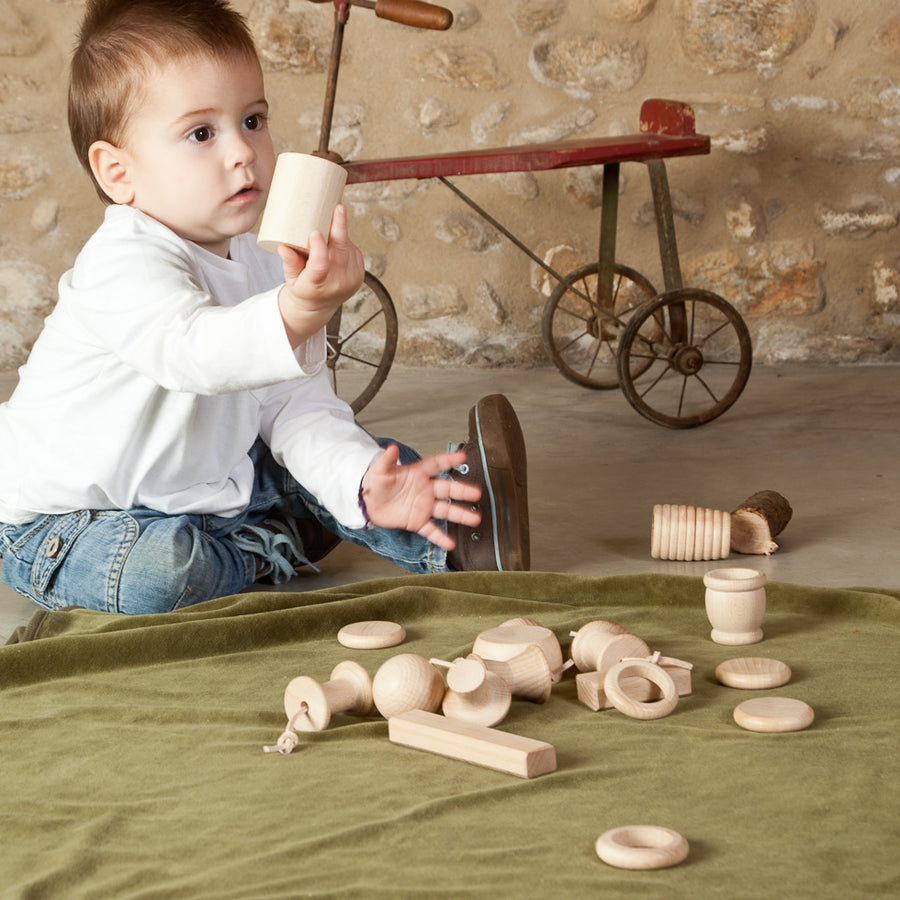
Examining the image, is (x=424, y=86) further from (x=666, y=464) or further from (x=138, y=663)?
(x=138, y=663)

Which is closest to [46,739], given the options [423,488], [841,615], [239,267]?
[423,488]

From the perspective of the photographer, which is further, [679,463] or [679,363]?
[679,363]

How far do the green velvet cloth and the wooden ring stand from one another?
2 centimetres

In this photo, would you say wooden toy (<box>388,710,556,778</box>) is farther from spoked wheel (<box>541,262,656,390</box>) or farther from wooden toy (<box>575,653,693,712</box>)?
spoked wheel (<box>541,262,656,390</box>)

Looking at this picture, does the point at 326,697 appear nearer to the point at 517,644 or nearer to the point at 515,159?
the point at 517,644

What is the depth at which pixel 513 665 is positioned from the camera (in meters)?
1.06

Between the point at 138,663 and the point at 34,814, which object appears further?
the point at 138,663

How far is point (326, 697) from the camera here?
997 millimetres

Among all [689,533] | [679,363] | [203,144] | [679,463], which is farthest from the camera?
[679,363]

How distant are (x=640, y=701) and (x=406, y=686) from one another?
0.20 meters

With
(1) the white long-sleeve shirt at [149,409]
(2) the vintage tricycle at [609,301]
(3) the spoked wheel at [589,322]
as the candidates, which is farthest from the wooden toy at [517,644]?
(3) the spoked wheel at [589,322]

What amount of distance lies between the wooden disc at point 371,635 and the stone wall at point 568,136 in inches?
86.7

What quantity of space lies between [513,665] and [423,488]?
1.30ft

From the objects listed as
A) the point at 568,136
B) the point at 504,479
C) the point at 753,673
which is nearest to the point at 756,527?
the point at 504,479
